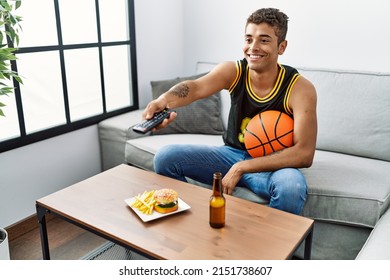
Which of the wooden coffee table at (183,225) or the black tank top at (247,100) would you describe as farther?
the black tank top at (247,100)

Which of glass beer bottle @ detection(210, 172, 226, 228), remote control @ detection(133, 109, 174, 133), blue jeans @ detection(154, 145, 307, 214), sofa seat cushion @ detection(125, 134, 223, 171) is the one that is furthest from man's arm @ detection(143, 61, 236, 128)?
glass beer bottle @ detection(210, 172, 226, 228)

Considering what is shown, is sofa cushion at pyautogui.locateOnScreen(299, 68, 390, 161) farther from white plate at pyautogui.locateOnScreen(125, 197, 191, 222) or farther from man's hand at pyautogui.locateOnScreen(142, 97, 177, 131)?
white plate at pyautogui.locateOnScreen(125, 197, 191, 222)

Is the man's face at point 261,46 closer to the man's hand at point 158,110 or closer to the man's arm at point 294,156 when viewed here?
the man's arm at point 294,156

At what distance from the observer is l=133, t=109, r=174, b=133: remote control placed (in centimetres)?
166

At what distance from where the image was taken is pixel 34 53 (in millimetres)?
2230

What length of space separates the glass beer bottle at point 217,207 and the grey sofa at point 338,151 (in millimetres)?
512

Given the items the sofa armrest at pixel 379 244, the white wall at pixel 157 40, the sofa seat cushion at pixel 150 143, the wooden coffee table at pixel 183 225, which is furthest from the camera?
the white wall at pixel 157 40

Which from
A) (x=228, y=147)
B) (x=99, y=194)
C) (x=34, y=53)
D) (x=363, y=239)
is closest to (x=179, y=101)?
(x=228, y=147)

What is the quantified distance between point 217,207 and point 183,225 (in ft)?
0.48

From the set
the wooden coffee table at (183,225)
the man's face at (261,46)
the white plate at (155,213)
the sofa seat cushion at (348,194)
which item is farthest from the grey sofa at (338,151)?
the man's face at (261,46)

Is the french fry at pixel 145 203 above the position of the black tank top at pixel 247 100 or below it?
below

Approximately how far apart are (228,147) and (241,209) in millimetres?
611

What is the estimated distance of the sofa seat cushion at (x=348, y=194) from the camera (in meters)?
1.73

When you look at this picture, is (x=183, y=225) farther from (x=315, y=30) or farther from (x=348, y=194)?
(x=315, y=30)
